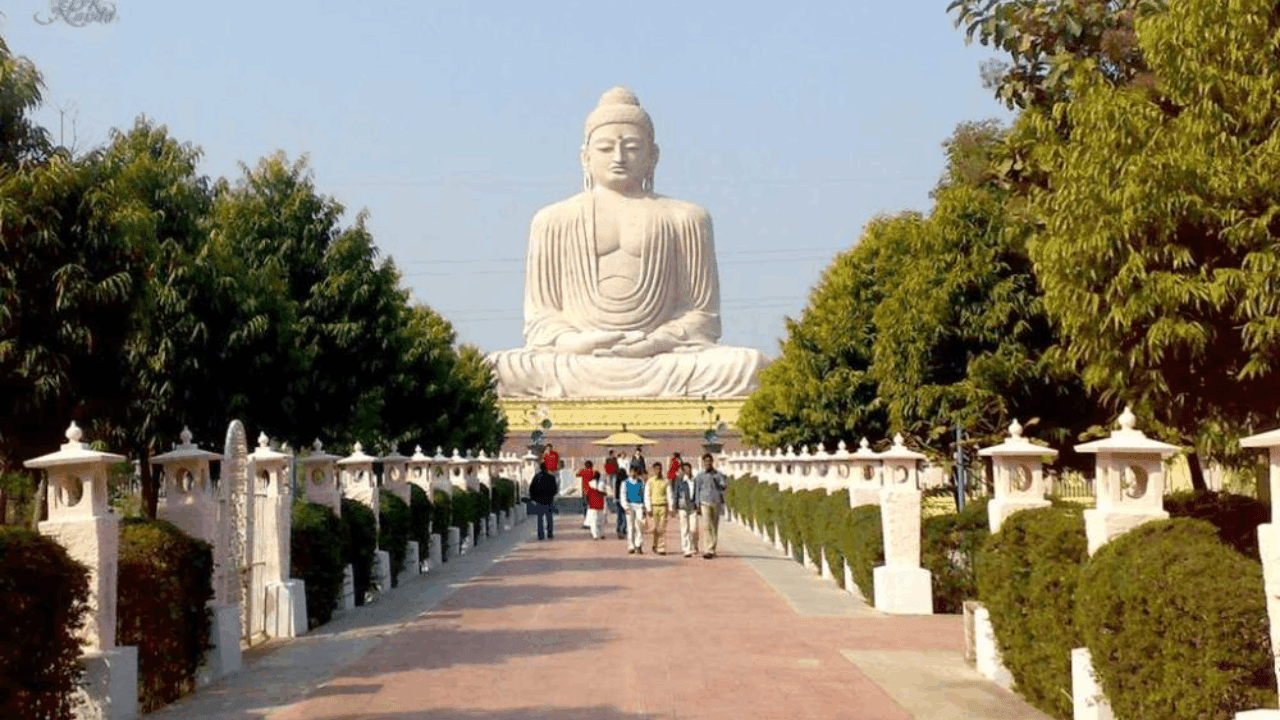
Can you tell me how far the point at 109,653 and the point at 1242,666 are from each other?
640 cm

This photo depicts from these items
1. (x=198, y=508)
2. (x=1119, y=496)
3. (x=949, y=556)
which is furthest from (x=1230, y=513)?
(x=198, y=508)

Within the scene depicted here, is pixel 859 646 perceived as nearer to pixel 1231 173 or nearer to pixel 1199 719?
pixel 1231 173

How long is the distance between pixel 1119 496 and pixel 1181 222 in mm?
3408

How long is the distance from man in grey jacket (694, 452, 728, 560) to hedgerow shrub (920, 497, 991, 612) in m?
9.41

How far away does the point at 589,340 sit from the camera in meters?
72.6

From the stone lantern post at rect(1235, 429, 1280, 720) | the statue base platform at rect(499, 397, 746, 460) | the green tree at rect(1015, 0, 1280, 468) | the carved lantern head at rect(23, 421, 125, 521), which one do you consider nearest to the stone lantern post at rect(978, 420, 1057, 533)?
the green tree at rect(1015, 0, 1280, 468)

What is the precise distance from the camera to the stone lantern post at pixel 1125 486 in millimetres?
10414

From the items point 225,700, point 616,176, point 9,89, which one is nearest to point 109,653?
point 225,700

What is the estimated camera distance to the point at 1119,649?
29.8ft

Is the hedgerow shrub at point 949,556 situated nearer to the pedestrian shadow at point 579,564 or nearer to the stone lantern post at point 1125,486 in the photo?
the stone lantern post at point 1125,486

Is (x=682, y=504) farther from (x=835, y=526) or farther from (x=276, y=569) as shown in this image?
(x=276, y=569)

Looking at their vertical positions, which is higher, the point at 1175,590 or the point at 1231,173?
the point at 1231,173

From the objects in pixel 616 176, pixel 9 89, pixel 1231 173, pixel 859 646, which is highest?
pixel 616 176

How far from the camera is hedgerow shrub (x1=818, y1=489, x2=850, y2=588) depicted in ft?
70.5
